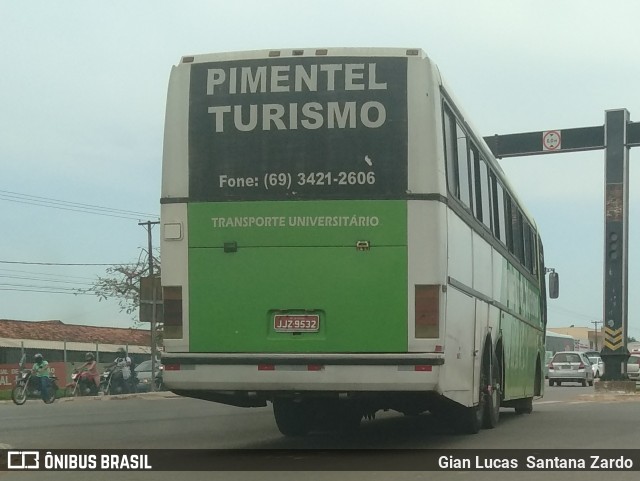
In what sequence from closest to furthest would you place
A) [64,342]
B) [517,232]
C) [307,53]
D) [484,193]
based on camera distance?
[307,53] < [484,193] < [517,232] < [64,342]

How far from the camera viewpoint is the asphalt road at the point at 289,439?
993cm

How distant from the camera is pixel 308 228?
35.6 ft

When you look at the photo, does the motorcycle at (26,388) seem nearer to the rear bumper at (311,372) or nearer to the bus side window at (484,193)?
the bus side window at (484,193)

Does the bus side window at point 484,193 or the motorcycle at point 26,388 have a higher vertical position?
the bus side window at point 484,193

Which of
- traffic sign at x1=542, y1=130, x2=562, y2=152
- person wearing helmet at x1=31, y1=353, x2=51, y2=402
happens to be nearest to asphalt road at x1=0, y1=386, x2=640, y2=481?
person wearing helmet at x1=31, y1=353, x2=51, y2=402

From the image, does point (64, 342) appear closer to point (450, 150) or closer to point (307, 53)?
point (450, 150)

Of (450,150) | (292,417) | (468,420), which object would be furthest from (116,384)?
(450,150)

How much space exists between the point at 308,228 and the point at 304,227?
4 centimetres

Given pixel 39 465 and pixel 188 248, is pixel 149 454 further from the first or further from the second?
pixel 188 248

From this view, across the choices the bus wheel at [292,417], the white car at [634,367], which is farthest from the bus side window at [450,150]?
the white car at [634,367]

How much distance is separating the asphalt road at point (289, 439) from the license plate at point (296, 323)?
136cm

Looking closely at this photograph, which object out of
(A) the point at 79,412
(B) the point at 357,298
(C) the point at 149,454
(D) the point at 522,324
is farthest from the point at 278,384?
(A) the point at 79,412

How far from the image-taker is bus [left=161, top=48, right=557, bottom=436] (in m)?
10.7

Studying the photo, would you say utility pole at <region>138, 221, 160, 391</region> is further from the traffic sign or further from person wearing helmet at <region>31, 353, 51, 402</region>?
the traffic sign
